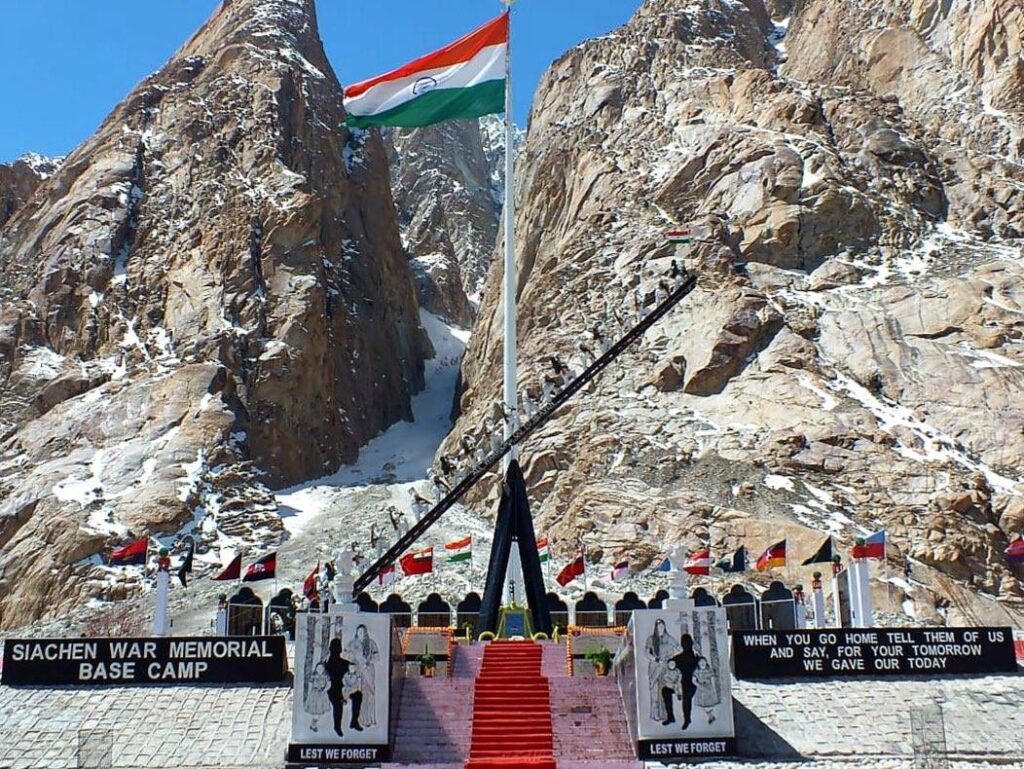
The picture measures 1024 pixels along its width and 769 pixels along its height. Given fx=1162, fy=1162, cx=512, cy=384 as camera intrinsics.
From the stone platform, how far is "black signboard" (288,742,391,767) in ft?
1.05

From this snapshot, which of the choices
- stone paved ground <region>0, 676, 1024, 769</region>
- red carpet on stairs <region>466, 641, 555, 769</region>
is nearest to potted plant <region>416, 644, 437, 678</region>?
red carpet on stairs <region>466, 641, 555, 769</region>

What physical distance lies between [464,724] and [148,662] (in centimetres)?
696

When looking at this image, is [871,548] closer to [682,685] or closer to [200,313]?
[682,685]

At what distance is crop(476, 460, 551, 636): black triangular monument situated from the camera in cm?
3081

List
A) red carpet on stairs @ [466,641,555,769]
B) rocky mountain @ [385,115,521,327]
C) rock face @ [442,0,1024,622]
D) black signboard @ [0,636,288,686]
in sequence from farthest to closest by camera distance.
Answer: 1. rocky mountain @ [385,115,521,327]
2. rock face @ [442,0,1024,622]
3. black signboard @ [0,636,288,686]
4. red carpet on stairs @ [466,641,555,769]

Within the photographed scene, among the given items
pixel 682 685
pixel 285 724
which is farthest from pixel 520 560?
pixel 285 724

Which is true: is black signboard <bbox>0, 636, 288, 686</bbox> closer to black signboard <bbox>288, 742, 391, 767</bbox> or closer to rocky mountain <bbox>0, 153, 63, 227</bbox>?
black signboard <bbox>288, 742, 391, 767</bbox>

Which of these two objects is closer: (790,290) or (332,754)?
(332,754)

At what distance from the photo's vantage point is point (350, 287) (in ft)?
326

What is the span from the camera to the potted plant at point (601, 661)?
85.4ft

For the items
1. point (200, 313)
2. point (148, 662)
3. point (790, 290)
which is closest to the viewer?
point (148, 662)

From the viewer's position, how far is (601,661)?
2605 cm

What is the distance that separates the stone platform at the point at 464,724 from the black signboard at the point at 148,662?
33 cm

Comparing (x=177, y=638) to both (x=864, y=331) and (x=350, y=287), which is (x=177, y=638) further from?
(x=350, y=287)
